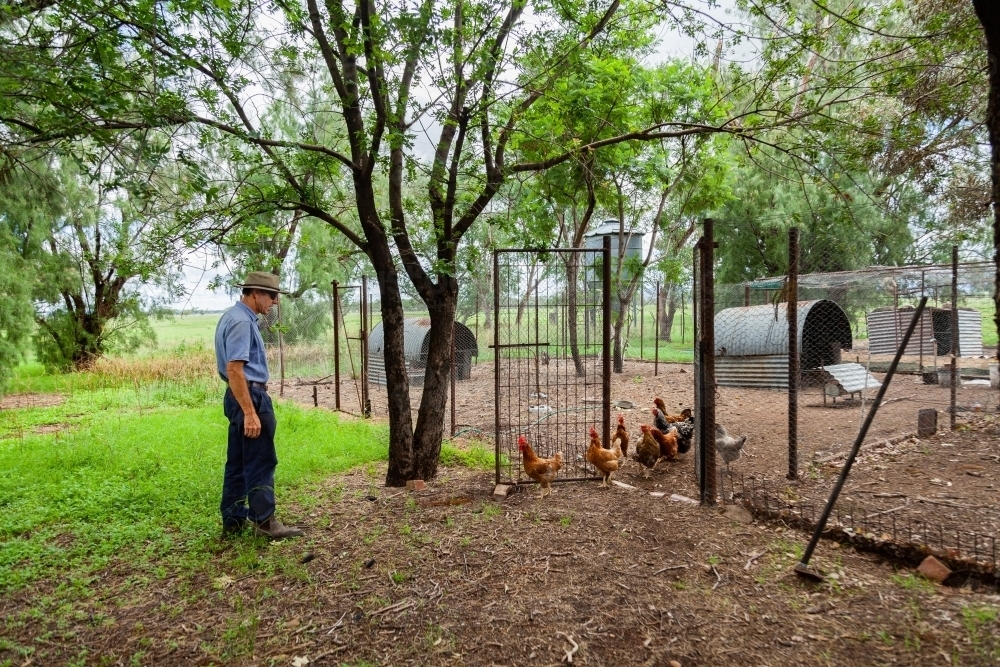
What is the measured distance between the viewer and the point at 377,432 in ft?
24.6

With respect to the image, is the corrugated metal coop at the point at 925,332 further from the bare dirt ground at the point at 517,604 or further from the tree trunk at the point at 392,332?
the tree trunk at the point at 392,332

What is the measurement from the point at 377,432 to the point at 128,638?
4.53m

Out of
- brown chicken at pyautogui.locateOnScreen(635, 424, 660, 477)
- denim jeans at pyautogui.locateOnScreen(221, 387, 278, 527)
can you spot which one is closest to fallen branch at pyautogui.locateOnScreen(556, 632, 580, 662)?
denim jeans at pyautogui.locateOnScreen(221, 387, 278, 527)

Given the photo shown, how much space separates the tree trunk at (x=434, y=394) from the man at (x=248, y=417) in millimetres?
1500

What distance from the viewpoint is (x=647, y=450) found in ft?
18.2

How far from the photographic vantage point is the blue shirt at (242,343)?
393cm

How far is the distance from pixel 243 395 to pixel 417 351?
353 inches

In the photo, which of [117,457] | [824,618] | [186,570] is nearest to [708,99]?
[824,618]

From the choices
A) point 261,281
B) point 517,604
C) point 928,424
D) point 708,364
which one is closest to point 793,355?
point 708,364

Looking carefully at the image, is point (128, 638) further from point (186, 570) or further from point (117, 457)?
point (117, 457)

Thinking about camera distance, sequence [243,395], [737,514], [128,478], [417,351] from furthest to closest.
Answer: [417,351] < [128,478] < [737,514] < [243,395]

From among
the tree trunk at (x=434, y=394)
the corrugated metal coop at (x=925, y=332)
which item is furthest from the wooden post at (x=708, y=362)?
the corrugated metal coop at (x=925, y=332)

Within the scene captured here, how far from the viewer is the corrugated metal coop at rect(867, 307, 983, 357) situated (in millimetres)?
11672

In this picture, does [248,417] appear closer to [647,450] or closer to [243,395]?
[243,395]
